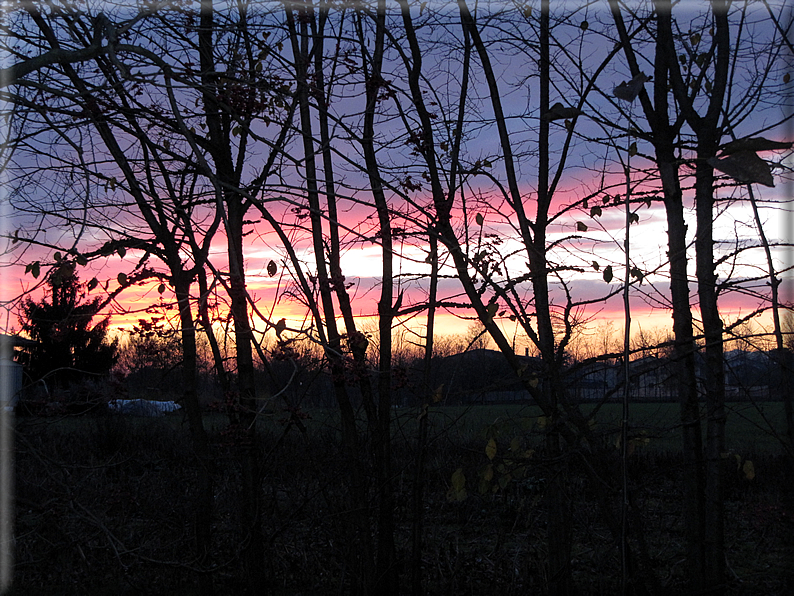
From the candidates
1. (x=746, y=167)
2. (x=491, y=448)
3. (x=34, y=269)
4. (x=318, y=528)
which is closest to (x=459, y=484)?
(x=491, y=448)

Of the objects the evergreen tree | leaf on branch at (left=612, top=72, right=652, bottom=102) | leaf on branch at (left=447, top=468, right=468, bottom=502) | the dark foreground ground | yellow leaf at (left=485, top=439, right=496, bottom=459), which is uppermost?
leaf on branch at (left=612, top=72, right=652, bottom=102)

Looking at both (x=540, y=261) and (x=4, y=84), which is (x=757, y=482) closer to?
(x=540, y=261)

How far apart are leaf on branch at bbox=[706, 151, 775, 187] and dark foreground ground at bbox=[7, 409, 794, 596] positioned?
1.65 meters

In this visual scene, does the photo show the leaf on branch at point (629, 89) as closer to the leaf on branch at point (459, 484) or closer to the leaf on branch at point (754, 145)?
the leaf on branch at point (754, 145)

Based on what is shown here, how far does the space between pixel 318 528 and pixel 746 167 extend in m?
5.46

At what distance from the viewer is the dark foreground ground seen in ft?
11.9

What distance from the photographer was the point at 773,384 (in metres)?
2.75

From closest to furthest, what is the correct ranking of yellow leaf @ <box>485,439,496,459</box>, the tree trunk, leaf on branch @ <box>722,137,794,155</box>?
leaf on branch @ <box>722,137,794,155</box> < yellow leaf @ <box>485,439,496,459</box> < the tree trunk

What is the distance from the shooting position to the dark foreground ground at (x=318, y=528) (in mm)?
3615

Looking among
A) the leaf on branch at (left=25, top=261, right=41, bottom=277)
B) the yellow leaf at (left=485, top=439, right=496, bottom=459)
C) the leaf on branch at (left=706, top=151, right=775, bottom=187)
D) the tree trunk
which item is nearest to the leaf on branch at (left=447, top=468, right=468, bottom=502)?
the yellow leaf at (left=485, top=439, right=496, bottom=459)

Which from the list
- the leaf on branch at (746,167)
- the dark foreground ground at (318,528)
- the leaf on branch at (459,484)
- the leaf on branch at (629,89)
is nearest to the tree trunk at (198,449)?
the dark foreground ground at (318,528)

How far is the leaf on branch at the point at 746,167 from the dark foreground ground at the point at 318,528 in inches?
64.9

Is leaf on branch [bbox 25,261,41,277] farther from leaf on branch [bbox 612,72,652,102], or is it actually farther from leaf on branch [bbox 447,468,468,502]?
leaf on branch [bbox 612,72,652,102]

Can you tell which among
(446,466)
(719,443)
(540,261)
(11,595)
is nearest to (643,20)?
(540,261)
